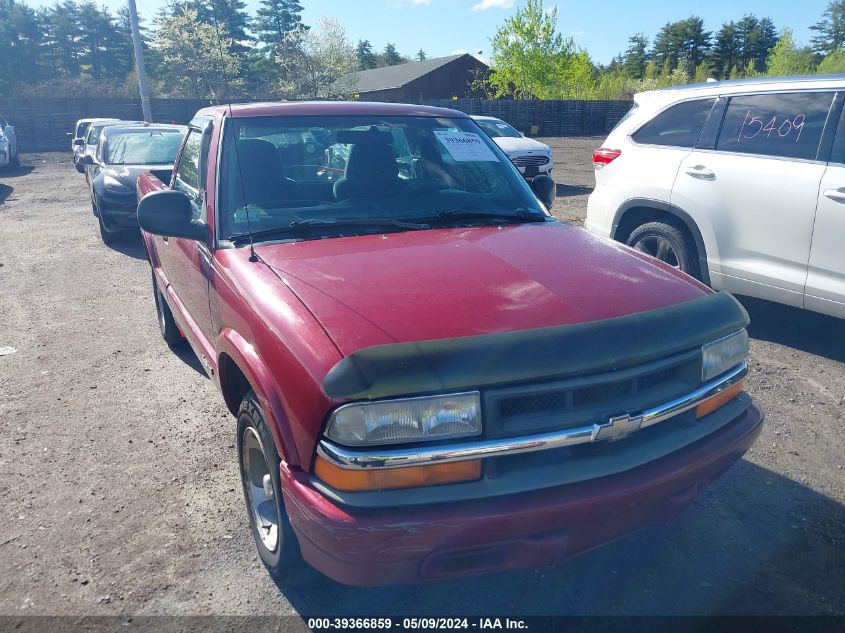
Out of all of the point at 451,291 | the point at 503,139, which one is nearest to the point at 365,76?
the point at 503,139

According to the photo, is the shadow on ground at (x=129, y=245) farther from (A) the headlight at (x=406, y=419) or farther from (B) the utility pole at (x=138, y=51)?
(B) the utility pole at (x=138, y=51)

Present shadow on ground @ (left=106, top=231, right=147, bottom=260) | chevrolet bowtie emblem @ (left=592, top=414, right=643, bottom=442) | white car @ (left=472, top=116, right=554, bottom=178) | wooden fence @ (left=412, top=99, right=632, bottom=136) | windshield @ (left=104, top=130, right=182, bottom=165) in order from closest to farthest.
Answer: chevrolet bowtie emblem @ (left=592, top=414, right=643, bottom=442)
shadow on ground @ (left=106, top=231, right=147, bottom=260)
windshield @ (left=104, top=130, right=182, bottom=165)
white car @ (left=472, top=116, right=554, bottom=178)
wooden fence @ (left=412, top=99, right=632, bottom=136)

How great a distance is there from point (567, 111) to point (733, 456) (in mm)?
39726

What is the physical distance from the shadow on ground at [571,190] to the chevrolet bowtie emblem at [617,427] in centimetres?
1230

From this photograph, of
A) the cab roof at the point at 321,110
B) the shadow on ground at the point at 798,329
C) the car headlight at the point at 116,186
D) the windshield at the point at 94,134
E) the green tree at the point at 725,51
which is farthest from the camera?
the green tree at the point at 725,51

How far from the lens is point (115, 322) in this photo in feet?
20.3

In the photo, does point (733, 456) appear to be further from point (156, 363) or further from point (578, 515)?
point (156, 363)

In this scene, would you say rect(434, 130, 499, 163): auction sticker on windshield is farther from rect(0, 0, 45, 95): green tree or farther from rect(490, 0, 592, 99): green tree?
rect(0, 0, 45, 95): green tree

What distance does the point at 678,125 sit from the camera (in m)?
5.71

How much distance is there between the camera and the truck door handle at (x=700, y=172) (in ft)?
17.3

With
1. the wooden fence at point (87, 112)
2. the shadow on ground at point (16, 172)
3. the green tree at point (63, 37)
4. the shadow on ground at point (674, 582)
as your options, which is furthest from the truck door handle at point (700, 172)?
the green tree at point (63, 37)

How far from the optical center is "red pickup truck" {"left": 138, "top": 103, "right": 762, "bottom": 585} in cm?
199

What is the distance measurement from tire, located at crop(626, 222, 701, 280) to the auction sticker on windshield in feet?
7.57

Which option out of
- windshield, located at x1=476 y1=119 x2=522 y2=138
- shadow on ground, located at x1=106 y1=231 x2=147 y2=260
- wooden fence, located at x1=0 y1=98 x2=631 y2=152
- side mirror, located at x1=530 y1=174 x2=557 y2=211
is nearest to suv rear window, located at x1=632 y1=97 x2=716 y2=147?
side mirror, located at x1=530 y1=174 x2=557 y2=211
